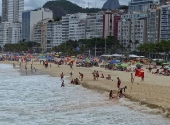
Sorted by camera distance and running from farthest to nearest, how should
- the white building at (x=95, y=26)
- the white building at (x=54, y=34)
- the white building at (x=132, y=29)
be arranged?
the white building at (x=54, y=34) < the white building at (x=95, y=26) < the white building at (x=132, y=29)

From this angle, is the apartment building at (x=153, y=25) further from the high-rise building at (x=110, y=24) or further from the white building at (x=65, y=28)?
the white building at (x=65, y=28)

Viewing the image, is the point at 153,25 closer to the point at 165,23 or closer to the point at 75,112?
the point at 165,23

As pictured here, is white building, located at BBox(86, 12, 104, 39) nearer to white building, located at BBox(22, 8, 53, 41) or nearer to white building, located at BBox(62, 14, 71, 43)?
white building, located at BBox(62, 14, 71, 43)

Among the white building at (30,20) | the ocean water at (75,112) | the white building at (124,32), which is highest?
the white building at (30,20)

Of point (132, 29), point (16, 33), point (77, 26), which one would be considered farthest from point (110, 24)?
point (16, 33)

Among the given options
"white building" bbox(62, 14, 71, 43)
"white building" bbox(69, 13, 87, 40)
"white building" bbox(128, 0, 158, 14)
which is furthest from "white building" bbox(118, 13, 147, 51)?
"white building" bbox(62, 14, 71, 43)

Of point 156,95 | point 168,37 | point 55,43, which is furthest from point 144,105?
point 55,43

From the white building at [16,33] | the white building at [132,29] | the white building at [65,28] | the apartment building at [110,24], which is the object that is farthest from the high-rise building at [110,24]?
the white building at [16,33]
